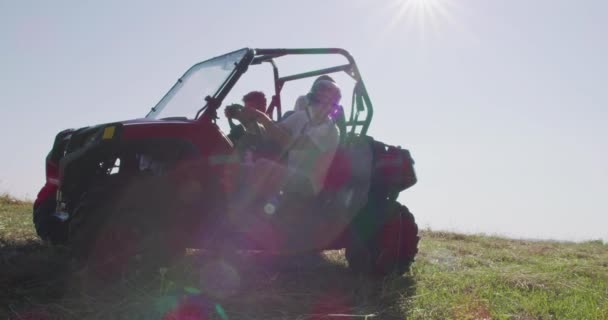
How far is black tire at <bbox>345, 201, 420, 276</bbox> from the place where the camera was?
4.50 metres

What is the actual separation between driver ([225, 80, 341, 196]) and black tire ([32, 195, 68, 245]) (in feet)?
4.92

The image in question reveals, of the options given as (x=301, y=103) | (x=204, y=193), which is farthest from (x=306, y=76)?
(x=204, y=193)

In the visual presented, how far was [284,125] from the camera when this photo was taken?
4250 mm

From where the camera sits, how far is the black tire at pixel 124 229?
319 centimetres

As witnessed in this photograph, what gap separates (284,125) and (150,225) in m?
1.35

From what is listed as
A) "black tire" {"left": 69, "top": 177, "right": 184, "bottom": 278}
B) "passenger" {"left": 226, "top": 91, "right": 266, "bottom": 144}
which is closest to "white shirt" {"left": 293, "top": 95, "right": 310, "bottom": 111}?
"passenger" {"left": 226, "top": 91, "right": 266, "bottom": 144}

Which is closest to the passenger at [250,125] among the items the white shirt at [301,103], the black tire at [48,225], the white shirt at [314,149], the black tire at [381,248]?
the white shirt at [314,149]

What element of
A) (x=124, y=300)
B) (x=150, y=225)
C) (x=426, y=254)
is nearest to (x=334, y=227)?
(x=150, y=225)

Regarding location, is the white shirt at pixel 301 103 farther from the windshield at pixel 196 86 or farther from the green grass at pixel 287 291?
the green grass at pixel 287 291

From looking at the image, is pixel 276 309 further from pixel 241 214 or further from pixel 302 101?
pixel 302 101

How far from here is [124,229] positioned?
3230mm

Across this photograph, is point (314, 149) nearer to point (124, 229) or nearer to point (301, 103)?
point (301, 103)

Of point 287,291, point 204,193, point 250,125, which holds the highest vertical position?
point 250,125

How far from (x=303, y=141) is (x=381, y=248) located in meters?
1.14
